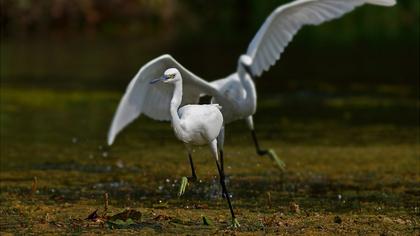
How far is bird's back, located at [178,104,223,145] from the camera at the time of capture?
8086mm

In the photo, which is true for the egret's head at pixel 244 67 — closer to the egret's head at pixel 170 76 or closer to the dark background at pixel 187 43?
the egret's head at pixel 170 76

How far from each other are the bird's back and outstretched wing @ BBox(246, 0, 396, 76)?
247 cm

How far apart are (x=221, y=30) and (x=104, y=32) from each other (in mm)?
3643

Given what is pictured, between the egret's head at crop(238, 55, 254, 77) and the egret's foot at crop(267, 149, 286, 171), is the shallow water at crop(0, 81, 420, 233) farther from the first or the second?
the egret's head at crop(238, 55, 254, 77)

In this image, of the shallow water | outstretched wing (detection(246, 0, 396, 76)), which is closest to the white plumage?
outstretched wing (detection(246, 0, 396, 76))

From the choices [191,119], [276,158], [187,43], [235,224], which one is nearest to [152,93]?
[191,119]

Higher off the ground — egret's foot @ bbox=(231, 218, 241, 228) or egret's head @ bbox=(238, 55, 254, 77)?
egret's head @ bbox=(238, 55, 254, 77)

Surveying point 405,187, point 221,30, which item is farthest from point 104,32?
point 405,187

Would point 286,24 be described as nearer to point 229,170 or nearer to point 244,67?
point 244,67

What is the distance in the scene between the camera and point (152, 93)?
9.20 meters

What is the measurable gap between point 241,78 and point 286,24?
0.83 metres

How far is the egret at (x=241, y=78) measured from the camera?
8.74 meters

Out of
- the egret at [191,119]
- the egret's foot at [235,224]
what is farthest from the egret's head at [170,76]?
the egret's foot at [235,224]

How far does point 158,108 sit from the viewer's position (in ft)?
30.5
